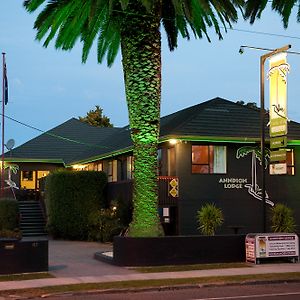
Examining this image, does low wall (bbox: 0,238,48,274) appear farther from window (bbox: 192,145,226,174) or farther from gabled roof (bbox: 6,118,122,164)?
gabled roof (bbox: 6,118,122,164)

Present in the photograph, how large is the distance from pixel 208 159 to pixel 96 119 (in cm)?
4313

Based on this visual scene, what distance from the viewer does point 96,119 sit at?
6944cm

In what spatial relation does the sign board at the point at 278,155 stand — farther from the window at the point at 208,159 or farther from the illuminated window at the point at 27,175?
the illuminated window at the point at 27,175

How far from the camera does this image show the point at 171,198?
26.5 meters

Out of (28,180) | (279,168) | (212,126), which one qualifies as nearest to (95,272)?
(279,168)

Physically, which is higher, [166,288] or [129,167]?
[129,167]

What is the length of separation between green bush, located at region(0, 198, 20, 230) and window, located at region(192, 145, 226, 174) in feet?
35.8

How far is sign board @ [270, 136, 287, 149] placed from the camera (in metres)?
20.2

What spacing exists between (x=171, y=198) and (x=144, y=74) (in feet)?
27.9

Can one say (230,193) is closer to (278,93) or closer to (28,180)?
(278,93)

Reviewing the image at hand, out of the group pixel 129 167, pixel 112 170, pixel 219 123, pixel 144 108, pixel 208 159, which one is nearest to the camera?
pixel 144 108

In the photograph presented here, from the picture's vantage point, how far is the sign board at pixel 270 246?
1884 centimetres

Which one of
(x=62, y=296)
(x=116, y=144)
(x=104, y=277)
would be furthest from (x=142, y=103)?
(x=116, y=144)

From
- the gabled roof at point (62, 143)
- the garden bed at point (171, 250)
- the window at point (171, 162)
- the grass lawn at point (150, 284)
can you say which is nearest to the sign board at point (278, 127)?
the garden bed at point (171, 250)
